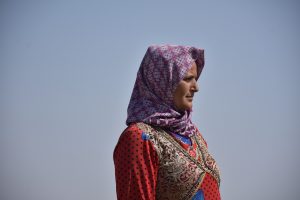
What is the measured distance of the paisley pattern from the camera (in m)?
2.76

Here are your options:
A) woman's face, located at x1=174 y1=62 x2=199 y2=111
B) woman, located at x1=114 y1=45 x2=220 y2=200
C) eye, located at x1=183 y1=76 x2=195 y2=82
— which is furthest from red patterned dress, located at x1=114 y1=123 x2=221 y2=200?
eye, located at x1=183 y1=76 x2=195 y2=82

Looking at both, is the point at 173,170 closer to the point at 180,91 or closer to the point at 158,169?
the point at 158,169

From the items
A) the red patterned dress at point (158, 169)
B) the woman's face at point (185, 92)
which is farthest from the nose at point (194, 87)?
the red patterned dress at point (158, 169)

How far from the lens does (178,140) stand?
9.60ft

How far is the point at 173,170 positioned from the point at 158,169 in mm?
95

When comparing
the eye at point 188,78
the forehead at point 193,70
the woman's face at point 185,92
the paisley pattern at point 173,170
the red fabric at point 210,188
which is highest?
the forehead at point 193,70

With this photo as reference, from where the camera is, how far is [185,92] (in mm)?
2988

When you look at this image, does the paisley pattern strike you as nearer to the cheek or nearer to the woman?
the woman

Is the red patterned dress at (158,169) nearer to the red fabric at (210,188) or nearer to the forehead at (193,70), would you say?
the red fabric at (210,188)

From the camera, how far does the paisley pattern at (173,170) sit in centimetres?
276

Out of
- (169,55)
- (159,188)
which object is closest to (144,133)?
(159,188)

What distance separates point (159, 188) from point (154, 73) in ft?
2.58

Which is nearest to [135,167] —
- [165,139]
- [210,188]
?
[165,139]

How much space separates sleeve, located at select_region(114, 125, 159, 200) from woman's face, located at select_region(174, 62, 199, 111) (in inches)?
15.9
